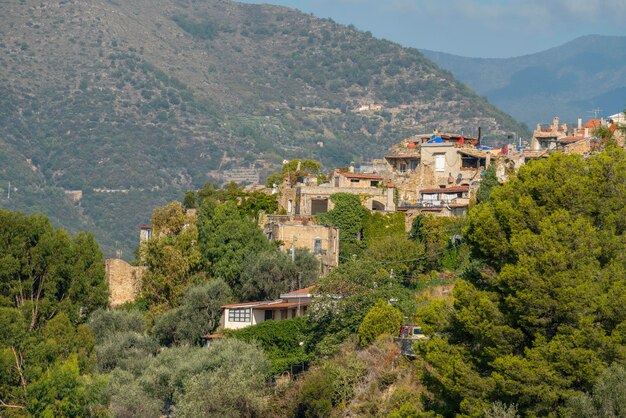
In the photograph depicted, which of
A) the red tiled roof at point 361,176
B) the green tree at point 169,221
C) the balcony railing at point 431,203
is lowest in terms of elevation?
the green tree at point 169,221

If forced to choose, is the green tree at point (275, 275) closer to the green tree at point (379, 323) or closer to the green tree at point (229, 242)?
the green tree at point (229, 242)

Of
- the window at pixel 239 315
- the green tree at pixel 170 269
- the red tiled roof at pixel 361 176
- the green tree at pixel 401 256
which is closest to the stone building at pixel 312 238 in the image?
the green tree at pixel 401 256

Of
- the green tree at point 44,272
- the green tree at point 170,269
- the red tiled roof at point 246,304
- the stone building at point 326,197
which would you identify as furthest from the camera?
the stone building at point 326,197

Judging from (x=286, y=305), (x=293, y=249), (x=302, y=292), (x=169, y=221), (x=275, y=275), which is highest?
(x=169, y=221)

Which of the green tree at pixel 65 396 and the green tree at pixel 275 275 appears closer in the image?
the green tree at pixel 65 396

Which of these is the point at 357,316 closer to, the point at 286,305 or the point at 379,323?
the point at 379,323

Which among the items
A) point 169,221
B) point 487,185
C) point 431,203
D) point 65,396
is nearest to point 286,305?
point 65,396

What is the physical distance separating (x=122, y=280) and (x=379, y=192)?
11.0m

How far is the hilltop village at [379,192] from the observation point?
53562 millimetres

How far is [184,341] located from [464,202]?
14811 millimetres

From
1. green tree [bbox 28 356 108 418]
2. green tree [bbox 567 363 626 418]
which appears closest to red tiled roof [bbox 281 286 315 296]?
green tree [bbox 28 356 108 418]

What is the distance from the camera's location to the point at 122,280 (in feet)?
206

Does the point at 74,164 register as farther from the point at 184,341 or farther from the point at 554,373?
the point at 554,373

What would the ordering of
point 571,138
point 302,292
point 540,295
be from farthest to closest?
point 571,138 < point 302,292 < point 540,295
